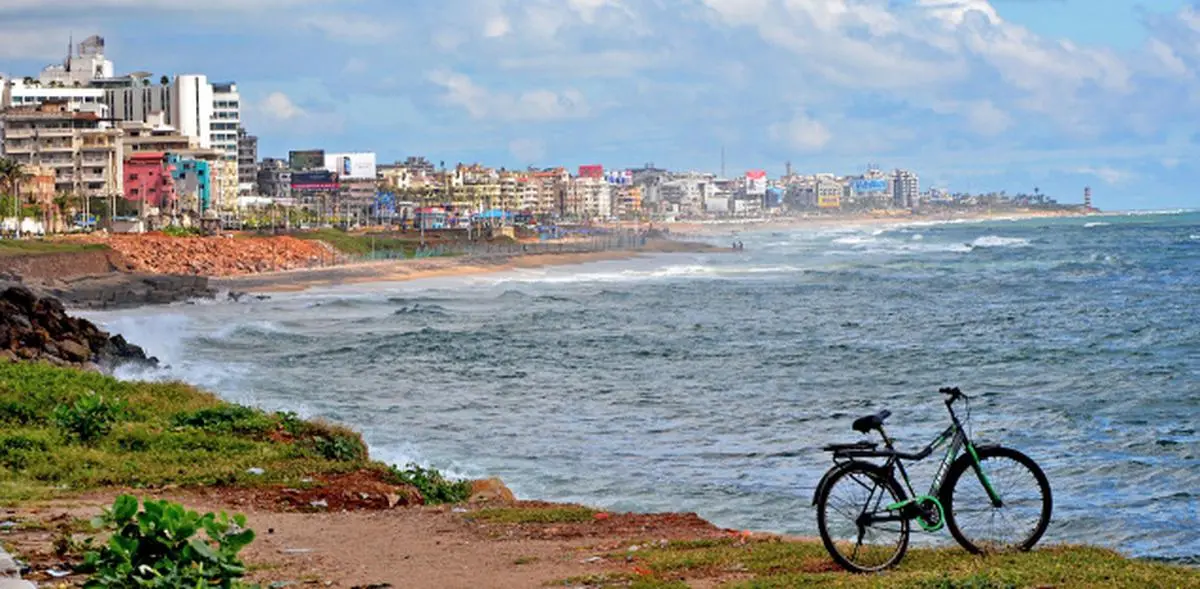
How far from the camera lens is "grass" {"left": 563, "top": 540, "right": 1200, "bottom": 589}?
9.16m

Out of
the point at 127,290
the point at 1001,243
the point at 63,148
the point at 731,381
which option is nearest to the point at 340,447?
the point at 731,381

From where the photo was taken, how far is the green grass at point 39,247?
75.4 meters

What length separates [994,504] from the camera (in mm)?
10305

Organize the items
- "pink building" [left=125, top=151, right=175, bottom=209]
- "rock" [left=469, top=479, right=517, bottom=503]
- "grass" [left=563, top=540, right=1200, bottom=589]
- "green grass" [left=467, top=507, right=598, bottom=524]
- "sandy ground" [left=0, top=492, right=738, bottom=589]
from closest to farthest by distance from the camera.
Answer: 1. "grass" [left=563, top=540, right=1200, bottom=589]
2. "sandy ground" [left=0, top=492, right=738, bottom=589]
3. "green grass" [left=467, top=507, right=598, bottom=524]
4. "rock" [left=469, top=479, right=517, bottom=503]
5. "pink building" [left=125, top=151, right=175, bottom=209]

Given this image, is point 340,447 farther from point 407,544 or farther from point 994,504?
point 994,504

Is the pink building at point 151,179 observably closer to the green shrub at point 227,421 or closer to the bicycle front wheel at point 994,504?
the green shrub at point 227,421

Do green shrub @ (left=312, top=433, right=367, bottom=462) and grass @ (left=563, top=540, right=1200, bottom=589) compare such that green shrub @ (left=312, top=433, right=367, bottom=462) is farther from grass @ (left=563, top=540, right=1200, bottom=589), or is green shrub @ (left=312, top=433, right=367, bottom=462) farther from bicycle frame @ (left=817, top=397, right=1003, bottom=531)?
bicycle frame @ (left=817, top=397, right=1003, bottom=531)

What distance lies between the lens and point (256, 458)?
1561cm

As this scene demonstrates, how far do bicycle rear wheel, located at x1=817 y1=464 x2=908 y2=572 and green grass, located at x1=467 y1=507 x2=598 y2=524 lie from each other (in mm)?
3626

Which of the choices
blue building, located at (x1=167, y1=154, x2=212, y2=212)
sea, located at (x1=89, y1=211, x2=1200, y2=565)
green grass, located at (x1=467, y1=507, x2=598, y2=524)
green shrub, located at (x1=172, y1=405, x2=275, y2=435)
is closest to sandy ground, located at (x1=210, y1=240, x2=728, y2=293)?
sea, located at (x1=89, y1=211, x2=1200, y2=565)

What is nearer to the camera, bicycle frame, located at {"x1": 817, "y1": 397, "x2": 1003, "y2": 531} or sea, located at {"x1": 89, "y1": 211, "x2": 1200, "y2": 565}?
bicycle frame, located at {"x1": 817, "y1": 397, "x2": 1003, "y2": 531}

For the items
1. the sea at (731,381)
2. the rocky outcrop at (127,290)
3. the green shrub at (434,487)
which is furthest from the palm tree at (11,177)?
the green shrub at (434,487)

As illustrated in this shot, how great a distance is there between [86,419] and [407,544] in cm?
563

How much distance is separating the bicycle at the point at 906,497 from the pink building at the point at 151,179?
473ft
